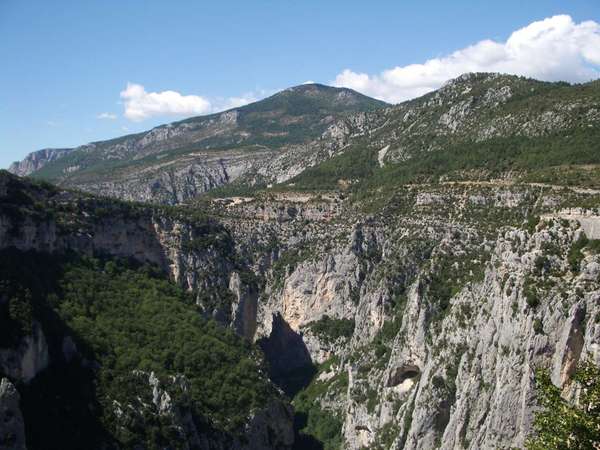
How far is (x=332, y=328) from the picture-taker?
332 feet

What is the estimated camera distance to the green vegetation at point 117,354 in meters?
57.3

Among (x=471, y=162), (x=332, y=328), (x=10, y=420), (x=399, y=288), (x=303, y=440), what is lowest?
(x=303, y=440)

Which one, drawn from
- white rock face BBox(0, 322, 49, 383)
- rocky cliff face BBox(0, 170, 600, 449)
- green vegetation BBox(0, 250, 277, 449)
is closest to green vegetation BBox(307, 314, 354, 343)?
rocky cliff face BBox(0, 170, 600, 449)

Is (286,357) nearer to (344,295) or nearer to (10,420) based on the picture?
(344,295)

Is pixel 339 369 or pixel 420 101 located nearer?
pixel 339 369

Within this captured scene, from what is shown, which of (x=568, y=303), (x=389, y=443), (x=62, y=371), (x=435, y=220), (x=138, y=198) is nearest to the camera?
(x=568, y=303)

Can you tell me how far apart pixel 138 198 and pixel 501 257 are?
15752 centimetres

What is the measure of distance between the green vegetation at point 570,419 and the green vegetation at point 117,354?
135ft

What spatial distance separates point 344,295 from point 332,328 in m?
5.35

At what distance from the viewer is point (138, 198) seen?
19988 cm

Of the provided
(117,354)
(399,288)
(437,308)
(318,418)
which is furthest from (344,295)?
(117,354)

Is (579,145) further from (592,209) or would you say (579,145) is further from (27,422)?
(27,422)

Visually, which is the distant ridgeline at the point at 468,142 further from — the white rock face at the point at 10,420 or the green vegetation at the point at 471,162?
the white rock face at the point at 10,420

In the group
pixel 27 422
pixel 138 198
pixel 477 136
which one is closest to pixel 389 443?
pixel 27 422
